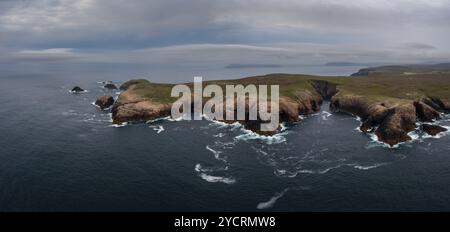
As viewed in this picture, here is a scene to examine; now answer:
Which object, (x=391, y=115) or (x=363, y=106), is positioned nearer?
(x=391, y=115)

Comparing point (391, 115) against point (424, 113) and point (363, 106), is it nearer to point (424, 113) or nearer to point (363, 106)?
point (424, 113)

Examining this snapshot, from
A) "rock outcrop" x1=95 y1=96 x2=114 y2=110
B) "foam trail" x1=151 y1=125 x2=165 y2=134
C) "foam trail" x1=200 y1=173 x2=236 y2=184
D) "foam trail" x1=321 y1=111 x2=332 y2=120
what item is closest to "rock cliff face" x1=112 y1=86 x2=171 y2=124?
"foam trail" x1=151 y1=125 x2=165 y2=134

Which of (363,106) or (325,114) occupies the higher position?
(363,106)

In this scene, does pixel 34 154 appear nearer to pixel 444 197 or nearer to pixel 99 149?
pixel 99 149

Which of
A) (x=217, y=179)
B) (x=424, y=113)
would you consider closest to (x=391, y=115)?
(x=424, y=113)

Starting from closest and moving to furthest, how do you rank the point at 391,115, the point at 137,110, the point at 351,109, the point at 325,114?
the point at 391,115 < the point at 137,110 < the point at 325,114 < the point at 351,109

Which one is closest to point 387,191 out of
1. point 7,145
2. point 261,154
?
point 261,154

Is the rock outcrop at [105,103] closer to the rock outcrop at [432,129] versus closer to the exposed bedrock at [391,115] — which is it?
the exposed bedrock at [391,115]

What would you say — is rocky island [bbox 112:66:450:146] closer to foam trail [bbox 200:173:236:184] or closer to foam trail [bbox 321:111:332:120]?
foam trail [bbox 321:111:332:120]
